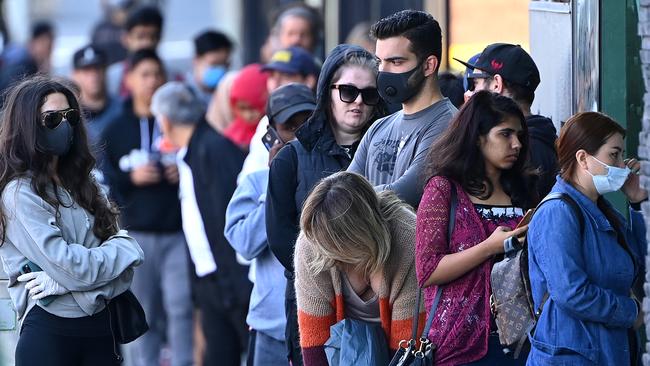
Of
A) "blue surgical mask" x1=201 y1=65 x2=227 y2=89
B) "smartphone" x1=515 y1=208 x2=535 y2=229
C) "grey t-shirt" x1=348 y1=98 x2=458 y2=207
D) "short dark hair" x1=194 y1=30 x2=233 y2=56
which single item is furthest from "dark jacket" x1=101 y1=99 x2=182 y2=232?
"smartphone" x1=515 y1=208 x2=535 y2=229

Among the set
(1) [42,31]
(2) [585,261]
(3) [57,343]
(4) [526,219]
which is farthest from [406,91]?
(1) [42,31]

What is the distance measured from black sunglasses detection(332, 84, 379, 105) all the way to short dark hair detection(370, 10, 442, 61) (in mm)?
395

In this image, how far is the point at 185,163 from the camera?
29.8 feet

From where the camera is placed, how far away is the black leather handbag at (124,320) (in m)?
6.04

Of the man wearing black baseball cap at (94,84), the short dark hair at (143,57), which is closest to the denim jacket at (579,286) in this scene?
the short dark hair at (143,57)

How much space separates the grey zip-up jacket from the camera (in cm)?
586

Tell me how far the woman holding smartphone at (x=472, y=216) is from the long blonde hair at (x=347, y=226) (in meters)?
0.16

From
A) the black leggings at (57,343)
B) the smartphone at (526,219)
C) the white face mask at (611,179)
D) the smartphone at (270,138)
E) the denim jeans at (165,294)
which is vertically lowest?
the denim jeans at (165,294)

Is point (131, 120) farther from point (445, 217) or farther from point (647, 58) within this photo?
point (647, 58)

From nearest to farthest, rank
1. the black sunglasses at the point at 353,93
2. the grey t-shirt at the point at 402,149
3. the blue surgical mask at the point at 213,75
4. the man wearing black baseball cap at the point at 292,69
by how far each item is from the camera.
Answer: the grey t-shirt at the point at 402,149, the black sunglasses at the point at 353,93, the man wearing black baseball cap at the point at 292,69, the blue surgical mask at the point at 213,75

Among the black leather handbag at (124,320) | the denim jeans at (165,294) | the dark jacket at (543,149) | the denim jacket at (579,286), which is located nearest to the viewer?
the denim jacket at (579,286)

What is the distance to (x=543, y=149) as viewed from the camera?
18.9 feet

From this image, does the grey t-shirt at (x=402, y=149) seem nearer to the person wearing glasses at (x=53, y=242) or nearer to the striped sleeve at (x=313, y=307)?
the striped sleeve at (x=313, y=307)

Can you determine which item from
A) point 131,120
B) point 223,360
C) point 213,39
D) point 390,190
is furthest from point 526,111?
point 213,39
